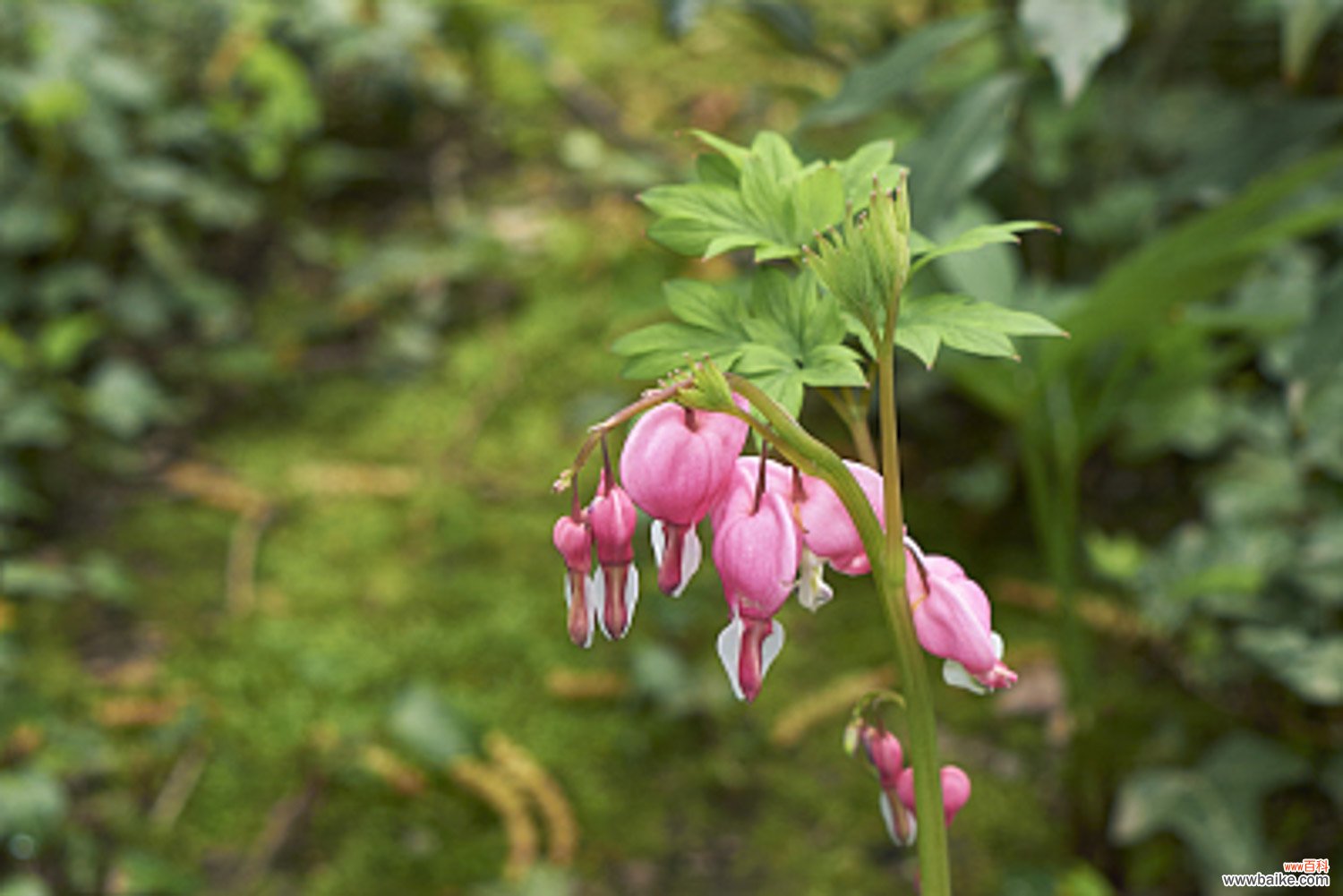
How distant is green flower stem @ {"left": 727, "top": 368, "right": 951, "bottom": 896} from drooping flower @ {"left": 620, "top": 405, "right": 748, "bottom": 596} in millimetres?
18

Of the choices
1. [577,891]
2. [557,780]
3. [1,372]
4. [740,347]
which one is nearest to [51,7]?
[1,372]

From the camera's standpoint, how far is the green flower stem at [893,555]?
1.67 feet

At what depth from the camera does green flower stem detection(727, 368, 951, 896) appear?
0.51 metres

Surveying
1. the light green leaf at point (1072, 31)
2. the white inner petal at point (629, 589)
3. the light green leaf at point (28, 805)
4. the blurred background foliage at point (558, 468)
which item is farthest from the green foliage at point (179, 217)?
the white inner petal at point (629, 589)

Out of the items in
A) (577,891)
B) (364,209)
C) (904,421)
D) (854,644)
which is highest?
(364,209)

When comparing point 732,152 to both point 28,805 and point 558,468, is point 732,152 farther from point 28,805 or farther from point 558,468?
point 558,468

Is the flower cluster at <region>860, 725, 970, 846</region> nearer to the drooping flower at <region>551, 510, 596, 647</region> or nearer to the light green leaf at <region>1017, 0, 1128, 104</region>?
the drooping flower at <region>551, 510, 596, 647</region>

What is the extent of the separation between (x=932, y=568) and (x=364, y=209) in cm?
235

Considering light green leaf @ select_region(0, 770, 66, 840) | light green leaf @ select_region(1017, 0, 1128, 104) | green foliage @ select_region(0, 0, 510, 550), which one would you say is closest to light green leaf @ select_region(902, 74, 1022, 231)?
light green leaf @ select_region(1017, 0, 1128, 104)

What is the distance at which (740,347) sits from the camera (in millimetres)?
564

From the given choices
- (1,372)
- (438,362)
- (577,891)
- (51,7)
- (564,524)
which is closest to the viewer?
(564,524)

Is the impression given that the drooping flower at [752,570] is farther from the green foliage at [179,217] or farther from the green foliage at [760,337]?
the green foliage at [179,217]

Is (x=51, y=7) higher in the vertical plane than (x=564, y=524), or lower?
higher

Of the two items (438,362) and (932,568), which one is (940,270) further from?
(438,362)
